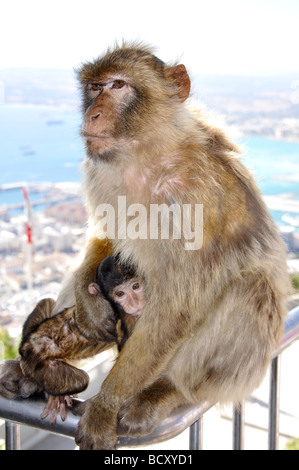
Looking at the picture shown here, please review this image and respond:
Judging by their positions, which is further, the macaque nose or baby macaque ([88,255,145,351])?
baby macaque ([88,255,145,351])

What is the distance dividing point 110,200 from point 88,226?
263 mm

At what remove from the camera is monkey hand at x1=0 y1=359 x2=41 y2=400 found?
1.54 meters

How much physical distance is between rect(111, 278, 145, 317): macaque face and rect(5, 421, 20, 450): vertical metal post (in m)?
0.77

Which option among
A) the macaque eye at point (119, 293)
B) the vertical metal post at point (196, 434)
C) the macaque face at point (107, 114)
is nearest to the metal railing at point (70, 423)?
the vertical metal post at point (196, 434)

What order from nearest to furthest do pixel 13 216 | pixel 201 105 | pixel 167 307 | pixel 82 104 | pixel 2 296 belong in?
pixel 167 307, pixel 82 104, pixel 201 105, pixel 2 296, pixel 13 216

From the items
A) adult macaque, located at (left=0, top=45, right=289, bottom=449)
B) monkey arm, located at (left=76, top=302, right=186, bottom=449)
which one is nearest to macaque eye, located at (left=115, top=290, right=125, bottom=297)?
adult macaque, located at (left=0, top=45, right=289, bottom=449)

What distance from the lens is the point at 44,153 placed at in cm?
1995

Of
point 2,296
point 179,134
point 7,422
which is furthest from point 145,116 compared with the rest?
point 2,296

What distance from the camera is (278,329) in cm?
192

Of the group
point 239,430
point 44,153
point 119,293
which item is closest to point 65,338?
point 119,293

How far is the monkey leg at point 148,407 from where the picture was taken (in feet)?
5.65

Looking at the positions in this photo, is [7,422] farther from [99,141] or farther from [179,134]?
[179,134]

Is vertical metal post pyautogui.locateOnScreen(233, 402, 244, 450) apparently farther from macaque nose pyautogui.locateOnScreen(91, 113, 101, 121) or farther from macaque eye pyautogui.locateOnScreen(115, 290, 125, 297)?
macaque nose pyautogui.locateOnScreen(91, 113, 101, 121)

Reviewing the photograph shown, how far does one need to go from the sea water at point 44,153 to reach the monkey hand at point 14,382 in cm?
1147
